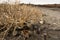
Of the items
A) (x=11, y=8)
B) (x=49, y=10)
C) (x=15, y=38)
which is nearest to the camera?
(x=15, y=38)

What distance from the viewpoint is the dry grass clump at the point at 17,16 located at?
3.20 metres

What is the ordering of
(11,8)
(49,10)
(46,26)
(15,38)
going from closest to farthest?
1. (15,38)
2. (46,26)
3. (11,8)
4. (49,10)

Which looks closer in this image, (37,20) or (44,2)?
(37,20)

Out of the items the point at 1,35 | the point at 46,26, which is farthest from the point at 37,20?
the point at 1,35

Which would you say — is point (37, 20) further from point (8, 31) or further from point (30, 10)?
point (8, 31)

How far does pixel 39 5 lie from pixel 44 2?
0.42 ft

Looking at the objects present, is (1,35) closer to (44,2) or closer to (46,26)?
(46,26)

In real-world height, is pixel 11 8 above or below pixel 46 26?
above

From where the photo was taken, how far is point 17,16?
130 inches

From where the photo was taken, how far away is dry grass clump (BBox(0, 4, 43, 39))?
320 centimetres

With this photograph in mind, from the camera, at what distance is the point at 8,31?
314cm

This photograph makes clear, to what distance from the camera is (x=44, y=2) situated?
420cm

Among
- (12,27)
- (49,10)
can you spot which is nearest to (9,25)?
(12,27)

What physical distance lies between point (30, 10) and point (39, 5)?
714 millimetres
